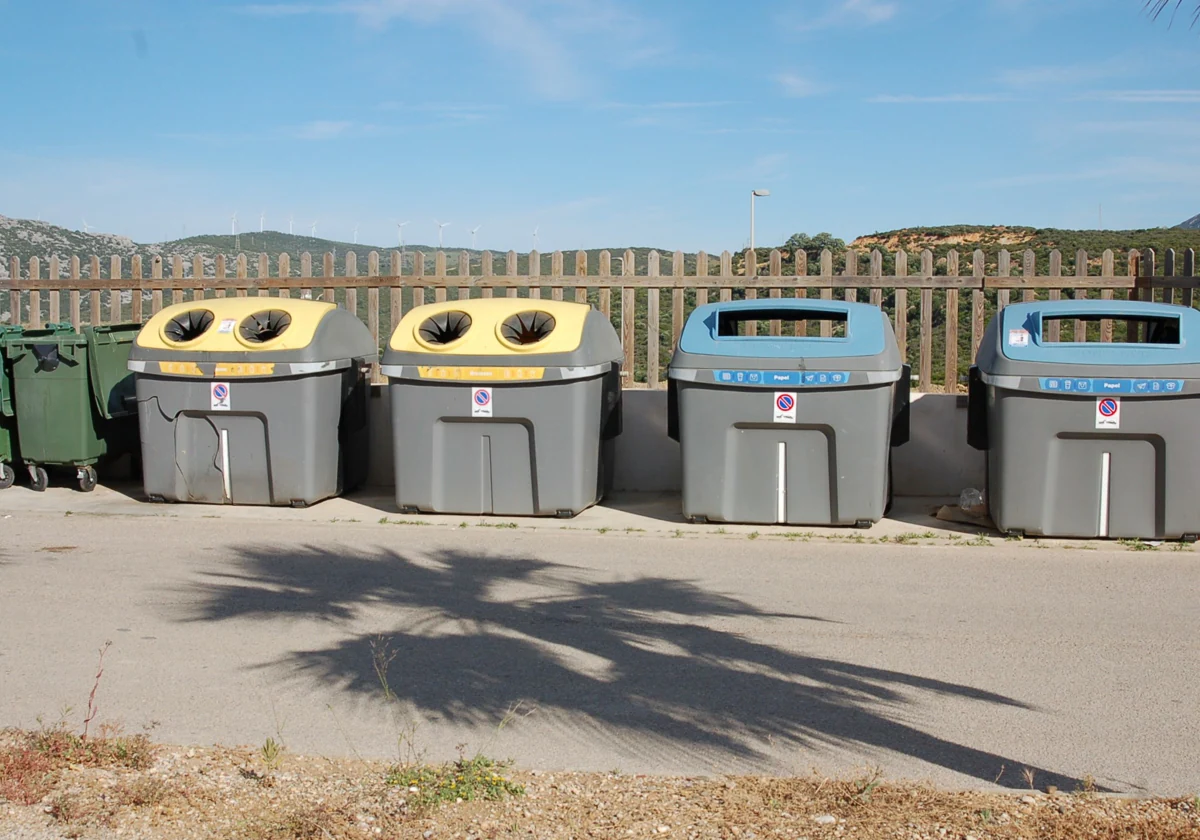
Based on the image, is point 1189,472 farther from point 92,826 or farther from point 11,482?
point 11,482

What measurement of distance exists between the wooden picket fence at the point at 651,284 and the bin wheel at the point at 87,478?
1.83 m

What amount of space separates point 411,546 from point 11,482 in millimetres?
3888

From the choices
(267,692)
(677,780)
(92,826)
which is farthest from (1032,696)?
(92,826)

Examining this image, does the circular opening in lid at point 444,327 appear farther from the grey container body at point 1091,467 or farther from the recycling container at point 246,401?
the grey container body at point 1091,467

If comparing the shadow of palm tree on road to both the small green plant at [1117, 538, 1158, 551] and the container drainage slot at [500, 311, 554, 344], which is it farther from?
the small green plant at [1117, 538, 1158, 551]

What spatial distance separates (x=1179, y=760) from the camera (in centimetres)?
399

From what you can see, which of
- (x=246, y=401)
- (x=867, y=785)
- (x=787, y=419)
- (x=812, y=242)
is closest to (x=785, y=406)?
(x=787, y=419)

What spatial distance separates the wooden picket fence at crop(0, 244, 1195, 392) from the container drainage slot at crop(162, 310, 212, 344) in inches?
54.9

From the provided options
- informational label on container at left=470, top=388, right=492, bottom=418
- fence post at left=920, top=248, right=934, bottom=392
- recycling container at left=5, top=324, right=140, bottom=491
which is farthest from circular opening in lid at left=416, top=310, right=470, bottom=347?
fence post at left=920, top=248, right=934, bottom=392

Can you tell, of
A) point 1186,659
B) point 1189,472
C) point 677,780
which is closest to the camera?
point 677,780

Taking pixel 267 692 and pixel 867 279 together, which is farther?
pixel 867 279

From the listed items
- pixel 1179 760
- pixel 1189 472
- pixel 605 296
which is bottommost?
pixel 1179 760

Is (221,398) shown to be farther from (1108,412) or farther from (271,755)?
(1108,412)

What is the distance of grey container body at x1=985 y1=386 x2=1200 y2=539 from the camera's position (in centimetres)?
711
